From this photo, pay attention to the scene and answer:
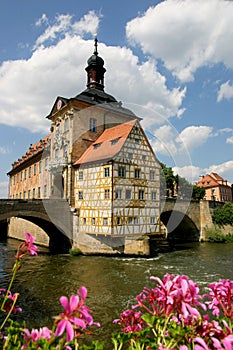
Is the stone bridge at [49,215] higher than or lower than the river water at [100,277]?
higher

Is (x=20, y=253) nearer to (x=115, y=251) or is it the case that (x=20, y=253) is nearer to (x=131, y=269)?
(x=131, y=269)

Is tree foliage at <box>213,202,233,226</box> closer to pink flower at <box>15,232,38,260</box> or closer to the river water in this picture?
the river water

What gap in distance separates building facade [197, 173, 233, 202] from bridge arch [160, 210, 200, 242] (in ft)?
87.7

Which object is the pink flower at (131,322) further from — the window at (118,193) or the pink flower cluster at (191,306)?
the window at (118,193)

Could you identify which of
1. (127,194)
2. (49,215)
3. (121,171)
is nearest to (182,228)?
(127,194)

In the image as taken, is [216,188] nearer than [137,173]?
No

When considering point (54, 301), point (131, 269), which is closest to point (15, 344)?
point (54, 301)

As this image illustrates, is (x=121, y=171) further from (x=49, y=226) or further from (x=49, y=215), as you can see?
(x=49, y=226)

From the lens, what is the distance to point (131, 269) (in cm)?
1452

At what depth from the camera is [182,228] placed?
3044 centimetres

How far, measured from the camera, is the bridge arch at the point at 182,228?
29.0 meters

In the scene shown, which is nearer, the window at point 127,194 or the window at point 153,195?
the window at point 127,194

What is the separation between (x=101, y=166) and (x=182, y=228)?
16.3 meters

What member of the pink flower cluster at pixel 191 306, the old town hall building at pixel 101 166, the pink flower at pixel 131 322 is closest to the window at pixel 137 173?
the old town hall building at pixel 101 166
